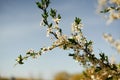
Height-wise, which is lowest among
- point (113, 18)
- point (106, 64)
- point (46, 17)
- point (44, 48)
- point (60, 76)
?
point (106, 64)

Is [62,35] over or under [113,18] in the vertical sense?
under

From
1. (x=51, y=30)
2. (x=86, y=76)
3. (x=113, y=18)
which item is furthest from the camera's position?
(x=113, y=18)

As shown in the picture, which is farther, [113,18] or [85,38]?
[113,18]

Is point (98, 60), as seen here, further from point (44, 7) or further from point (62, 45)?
point (44, 7)

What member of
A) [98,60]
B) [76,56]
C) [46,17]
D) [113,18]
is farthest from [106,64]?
[113,18]

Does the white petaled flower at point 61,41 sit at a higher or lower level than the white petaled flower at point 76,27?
lower

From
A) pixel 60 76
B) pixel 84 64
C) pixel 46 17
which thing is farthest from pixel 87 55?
pixel 60 76

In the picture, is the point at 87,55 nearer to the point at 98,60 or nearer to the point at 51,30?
the point at 98,60

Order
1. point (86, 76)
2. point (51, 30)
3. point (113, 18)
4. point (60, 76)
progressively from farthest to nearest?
1. point (60, 76)
2. point (113, 18)
3. point (86, 76)
4. point (51, 30)

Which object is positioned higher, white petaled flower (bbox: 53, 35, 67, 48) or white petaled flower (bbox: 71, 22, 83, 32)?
white petaled flower (bbox: 71, 22, 83, 32)
